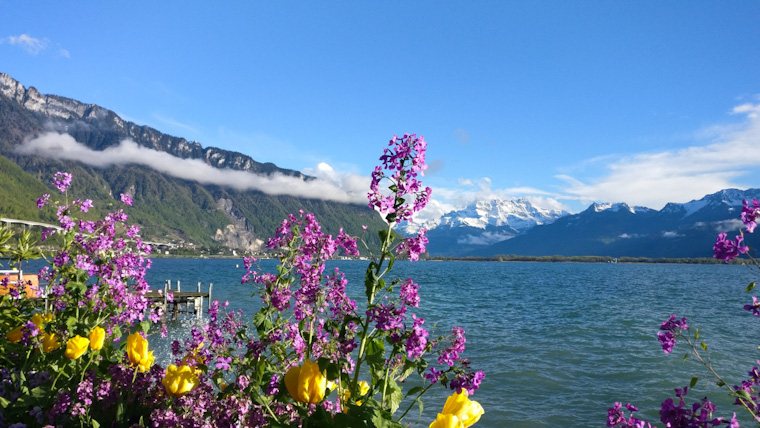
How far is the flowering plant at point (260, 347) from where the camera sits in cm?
303

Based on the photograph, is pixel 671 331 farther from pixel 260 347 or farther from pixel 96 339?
pixel 96 339

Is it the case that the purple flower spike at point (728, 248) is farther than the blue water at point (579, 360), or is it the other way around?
the blue water at point (579, 360)

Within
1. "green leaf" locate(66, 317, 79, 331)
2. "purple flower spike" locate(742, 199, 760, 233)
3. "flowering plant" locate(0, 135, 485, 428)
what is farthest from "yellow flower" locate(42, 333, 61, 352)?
"purple flower spike" locate(742, 199, 760, 233)

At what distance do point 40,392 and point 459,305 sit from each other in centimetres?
5045

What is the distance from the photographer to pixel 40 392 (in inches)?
160

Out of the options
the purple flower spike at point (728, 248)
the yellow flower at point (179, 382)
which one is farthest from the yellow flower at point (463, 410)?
the yellow flower at point (179, 382)

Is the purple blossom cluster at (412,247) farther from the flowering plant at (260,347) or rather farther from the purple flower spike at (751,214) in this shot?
the purple flower spike at (751,214)

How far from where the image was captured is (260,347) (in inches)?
Result: 148

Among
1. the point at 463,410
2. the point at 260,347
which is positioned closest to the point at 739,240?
the point at 463,410

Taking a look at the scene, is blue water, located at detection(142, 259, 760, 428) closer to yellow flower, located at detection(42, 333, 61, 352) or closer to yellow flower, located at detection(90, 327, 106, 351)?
yellow flower, located at detection(90, 327, 106, 351)

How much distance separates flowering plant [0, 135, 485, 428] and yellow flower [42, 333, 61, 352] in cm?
2

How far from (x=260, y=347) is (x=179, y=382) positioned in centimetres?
66

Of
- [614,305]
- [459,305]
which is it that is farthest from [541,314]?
[614,305]

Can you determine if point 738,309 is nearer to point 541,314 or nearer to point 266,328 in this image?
point 541,314
